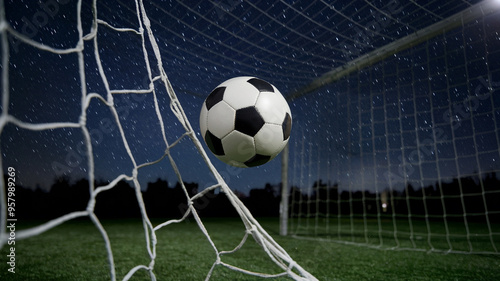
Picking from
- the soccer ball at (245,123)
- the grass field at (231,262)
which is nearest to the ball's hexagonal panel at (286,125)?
the soccer ball at (245,123)

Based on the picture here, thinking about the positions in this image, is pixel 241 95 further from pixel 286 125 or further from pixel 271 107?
pixel 286 125

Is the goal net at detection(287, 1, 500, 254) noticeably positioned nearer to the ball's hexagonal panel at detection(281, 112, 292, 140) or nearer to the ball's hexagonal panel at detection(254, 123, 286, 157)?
the ball's hexagonal panel at detection(281, 112, 292, 140)

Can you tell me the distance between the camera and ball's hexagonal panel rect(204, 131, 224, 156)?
5.54ft

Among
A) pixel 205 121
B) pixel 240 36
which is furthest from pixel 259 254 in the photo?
pixel 240 36

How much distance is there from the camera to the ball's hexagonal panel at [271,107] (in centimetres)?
167

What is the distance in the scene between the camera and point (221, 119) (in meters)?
1.67

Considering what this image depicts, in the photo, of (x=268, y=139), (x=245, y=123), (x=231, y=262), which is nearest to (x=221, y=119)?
(x=245, y=123)

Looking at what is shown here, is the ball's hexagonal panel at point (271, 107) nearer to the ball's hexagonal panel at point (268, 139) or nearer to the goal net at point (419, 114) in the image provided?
the ball's hexagonal panel at point (268, 139)

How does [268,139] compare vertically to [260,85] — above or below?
below

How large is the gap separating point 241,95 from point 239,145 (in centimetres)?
28

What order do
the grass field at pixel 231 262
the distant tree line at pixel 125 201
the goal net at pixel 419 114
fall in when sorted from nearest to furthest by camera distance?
the grass field at pixel 231 262, the goal net at pixel 419 114, the distant tree line at pixel 125 201

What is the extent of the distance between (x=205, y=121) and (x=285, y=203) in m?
3.64

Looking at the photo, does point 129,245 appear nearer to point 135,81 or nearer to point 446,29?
point 135,81

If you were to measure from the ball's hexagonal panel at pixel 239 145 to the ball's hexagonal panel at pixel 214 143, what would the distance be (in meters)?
0.03
